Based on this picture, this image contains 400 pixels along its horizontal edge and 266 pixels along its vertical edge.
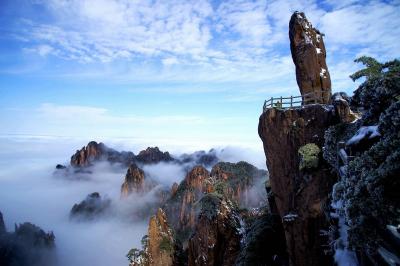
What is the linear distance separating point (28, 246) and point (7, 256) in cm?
1318

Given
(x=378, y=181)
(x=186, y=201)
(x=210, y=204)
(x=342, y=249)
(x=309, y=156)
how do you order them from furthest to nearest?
(x=186, y=201)
(x=210, y=204)
(x=309, y=156)
(x=342, y=249)
(x=378, y=181)

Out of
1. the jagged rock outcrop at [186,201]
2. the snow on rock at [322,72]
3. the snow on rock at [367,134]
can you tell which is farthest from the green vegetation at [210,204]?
the jagged rock outcrop at [186,201]

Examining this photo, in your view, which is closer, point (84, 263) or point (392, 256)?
point (392, 256)

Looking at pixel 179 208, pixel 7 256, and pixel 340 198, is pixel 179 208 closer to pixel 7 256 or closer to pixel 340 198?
pixel 7 256

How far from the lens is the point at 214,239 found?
45.2 metres

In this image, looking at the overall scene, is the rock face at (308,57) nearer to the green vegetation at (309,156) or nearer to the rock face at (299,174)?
the rock face at (299,174)

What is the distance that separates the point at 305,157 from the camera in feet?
90.1

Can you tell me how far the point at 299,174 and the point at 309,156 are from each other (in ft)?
9.19

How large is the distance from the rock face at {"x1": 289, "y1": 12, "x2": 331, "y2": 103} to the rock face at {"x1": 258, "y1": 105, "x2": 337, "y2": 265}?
406 centimetres

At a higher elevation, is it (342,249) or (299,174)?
(299,174)

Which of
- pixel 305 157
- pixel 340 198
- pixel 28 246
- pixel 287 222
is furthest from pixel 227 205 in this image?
pixel 28 246

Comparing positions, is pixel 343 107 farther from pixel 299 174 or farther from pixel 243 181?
pixel 243 181

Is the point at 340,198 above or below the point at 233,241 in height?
above

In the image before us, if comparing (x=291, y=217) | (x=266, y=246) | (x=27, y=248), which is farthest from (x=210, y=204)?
(x=27, y=248)
